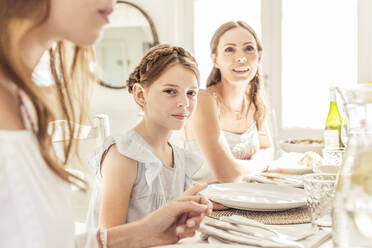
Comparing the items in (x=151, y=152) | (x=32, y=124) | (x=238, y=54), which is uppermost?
(x=238, y=54)

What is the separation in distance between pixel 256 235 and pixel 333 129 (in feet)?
4.43

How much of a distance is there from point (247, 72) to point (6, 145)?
1665mm

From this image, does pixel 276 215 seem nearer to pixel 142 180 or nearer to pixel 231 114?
pixel 142 180

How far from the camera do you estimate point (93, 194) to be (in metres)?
1.26

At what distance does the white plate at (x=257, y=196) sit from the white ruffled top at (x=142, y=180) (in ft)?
0.62

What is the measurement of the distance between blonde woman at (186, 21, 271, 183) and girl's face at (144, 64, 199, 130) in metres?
0.47

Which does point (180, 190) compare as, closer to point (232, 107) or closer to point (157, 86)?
point (157, 86)

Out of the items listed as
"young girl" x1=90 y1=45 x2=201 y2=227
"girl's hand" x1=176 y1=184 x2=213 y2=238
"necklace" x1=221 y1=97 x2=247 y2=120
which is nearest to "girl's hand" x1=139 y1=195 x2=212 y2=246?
"girl's hand" x1=176 y1=184 x2=213 y2=238

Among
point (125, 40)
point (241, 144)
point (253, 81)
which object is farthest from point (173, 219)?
point (125, 40)

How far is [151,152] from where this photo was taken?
1280 mm

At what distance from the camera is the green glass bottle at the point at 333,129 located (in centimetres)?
192

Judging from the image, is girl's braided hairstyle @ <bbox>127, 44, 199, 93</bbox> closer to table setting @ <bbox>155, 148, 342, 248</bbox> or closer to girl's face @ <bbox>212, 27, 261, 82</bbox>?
table setting @ <bbox>155, 148, 342, 248</bbox>

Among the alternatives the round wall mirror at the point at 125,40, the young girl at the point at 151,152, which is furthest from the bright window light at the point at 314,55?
the young girl at the point at 151,152

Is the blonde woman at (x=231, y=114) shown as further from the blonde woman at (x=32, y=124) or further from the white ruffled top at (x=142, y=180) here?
the blonde woman at (x=32, y=124)
